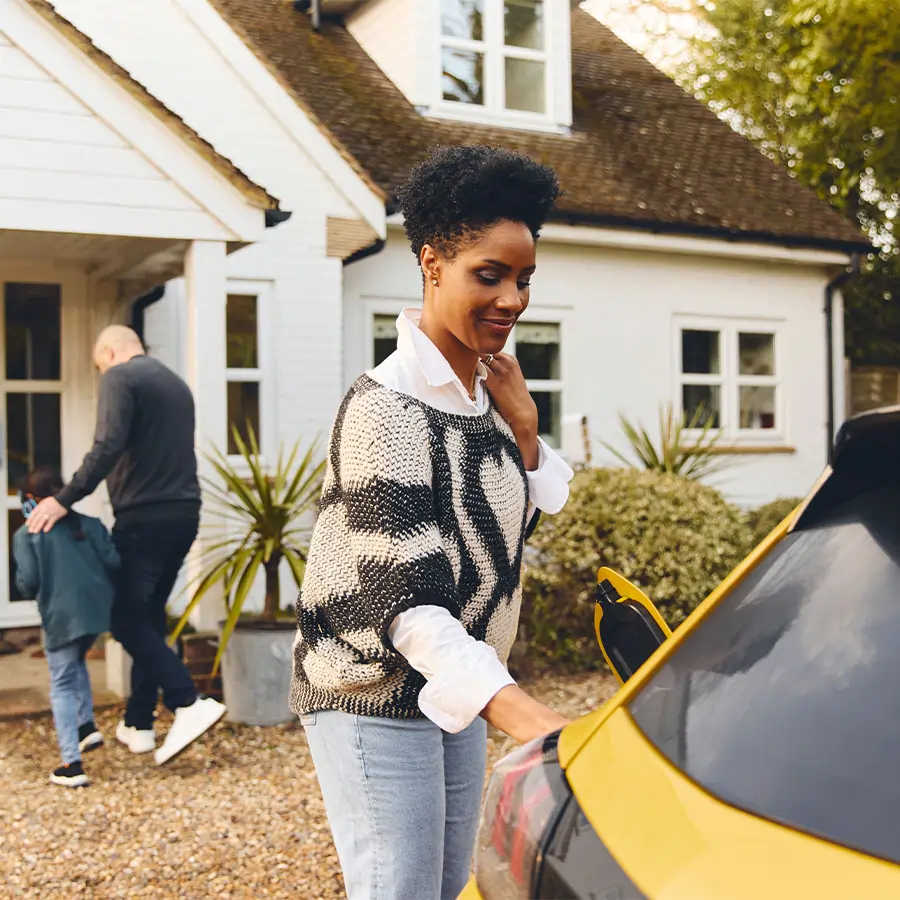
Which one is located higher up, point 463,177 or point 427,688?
point 463,177

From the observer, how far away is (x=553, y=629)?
7441 mm

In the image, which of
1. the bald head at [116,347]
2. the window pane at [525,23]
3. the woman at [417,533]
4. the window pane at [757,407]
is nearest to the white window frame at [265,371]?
the bald head at [116,347]

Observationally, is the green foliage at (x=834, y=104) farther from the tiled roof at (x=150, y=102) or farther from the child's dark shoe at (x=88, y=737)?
the child's dark shoe at (x=88, y=737)

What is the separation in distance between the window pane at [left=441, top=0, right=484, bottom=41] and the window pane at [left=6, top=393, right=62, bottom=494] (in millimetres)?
5571

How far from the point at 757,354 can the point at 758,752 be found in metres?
11.6

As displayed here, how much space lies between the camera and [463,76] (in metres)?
11.5

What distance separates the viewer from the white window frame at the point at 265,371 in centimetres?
920

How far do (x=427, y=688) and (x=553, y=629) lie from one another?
578 centimetres

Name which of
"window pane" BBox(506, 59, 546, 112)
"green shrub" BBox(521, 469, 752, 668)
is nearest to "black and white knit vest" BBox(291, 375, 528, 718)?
"green shrub" BBox(521, 469, 752, 668)

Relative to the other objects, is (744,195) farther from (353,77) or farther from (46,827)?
(46,827)

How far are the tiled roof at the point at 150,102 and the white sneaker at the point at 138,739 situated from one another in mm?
2787

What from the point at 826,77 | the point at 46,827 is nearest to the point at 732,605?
the point at 46,827

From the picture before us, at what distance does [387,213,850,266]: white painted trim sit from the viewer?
35.0 feet

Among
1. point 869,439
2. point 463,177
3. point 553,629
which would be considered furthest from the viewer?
point 553,629
